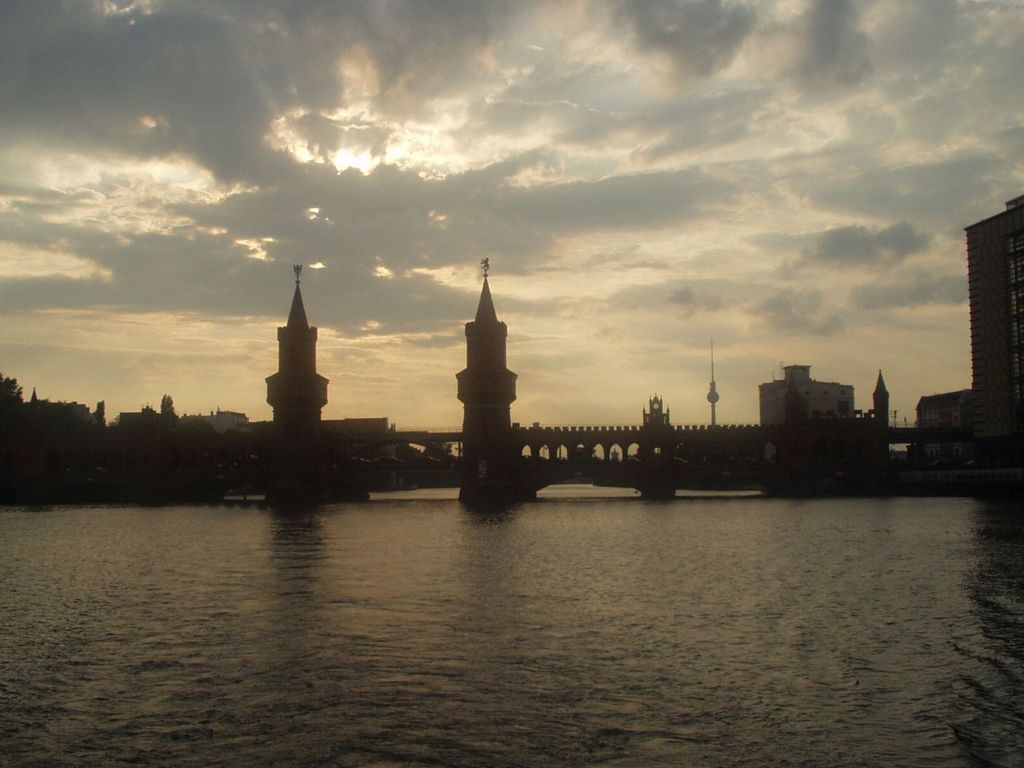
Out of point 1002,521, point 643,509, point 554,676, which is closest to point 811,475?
point 643,509

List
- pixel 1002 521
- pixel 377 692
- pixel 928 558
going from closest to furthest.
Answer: pixel 377 692, pixel 928 558, pixel 1002 521

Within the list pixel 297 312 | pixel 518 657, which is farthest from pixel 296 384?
pixel 518 657

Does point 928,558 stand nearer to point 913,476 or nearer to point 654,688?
point 654,688

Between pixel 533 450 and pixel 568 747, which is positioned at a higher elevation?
pixel 533 450

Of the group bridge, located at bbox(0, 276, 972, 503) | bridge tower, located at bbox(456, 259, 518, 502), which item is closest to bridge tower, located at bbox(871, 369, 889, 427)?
bridge, located at bbox(0, 276, 972, 503)

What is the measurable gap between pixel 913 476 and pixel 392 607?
84.2 meters

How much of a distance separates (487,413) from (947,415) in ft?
366

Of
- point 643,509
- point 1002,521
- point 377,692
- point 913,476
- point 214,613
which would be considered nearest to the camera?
point 377,692

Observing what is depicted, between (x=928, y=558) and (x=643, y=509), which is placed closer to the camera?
(x=928, y=558)

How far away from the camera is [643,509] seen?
83688 millimetres

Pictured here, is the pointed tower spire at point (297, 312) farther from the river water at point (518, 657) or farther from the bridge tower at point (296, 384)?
the river water at point (518, 657)

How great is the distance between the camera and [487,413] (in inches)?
4090

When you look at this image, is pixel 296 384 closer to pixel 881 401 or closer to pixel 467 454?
pixel 467 454

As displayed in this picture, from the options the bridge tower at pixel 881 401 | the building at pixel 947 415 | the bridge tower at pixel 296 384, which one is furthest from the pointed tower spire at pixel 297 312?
the building at pixel 947 415
